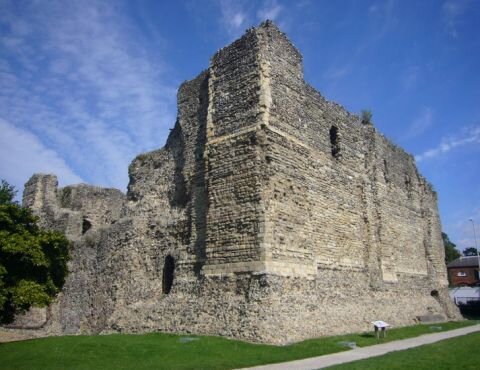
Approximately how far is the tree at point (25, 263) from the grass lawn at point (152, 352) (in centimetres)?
127

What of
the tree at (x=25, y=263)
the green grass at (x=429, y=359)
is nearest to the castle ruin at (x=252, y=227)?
the tree at (x=25, y=263)

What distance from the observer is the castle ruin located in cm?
1358

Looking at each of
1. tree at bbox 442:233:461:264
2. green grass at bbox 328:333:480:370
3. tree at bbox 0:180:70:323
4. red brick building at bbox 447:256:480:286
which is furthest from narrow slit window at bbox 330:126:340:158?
tree at bbox 442:233:461:264

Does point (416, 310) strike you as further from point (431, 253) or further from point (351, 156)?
point (351, 156)

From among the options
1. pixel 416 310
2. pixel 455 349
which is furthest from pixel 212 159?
pixel 416 310

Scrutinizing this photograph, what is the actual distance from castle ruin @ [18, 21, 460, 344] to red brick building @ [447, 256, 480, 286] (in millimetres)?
41257

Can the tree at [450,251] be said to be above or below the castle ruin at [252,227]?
above

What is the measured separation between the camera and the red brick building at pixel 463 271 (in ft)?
194

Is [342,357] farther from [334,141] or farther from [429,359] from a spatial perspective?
[334,141]

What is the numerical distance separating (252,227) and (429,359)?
5704 mm

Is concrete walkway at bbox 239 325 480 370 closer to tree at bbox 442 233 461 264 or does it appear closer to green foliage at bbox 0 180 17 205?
green foliage at bbox 0 180 17 205

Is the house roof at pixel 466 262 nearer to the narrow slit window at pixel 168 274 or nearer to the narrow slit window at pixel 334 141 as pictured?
the narrow slit window at pixel 334 141

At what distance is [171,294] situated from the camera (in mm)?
15344

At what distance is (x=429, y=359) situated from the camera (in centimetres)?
997
